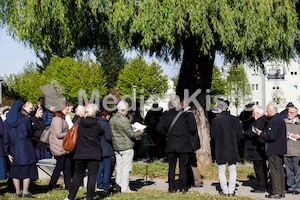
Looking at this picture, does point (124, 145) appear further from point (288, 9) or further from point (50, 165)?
point (288, 9)

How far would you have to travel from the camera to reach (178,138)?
1032cm

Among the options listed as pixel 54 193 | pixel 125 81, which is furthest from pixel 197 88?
pixel 125 81

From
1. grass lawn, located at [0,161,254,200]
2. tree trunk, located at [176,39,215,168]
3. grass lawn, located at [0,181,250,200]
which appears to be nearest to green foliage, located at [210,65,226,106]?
tree trunk, located at [176,39,215,168]

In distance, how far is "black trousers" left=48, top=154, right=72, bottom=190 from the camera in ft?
35.3

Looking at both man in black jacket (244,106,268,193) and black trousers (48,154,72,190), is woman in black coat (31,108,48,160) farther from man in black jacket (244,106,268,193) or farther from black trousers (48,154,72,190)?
man in black jacket (244,106,268,193)

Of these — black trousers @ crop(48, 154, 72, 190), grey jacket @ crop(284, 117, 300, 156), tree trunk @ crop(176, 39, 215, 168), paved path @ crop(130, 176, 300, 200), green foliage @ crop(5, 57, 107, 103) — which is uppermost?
green foliage @ crop(5, 57, 107, 103)

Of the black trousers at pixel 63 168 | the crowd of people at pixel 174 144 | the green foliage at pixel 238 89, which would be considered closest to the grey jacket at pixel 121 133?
the crowd of people at pixel 174 144

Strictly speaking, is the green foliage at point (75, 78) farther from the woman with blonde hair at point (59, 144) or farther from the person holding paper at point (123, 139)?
the person holding paper at point (123, 139)

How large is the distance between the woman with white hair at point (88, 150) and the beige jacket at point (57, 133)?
1.44 metres

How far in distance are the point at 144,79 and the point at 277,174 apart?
6402cm

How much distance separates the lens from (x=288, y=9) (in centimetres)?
1201

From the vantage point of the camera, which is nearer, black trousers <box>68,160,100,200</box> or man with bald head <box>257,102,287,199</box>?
black trousers <box>68,160,100,200</box>

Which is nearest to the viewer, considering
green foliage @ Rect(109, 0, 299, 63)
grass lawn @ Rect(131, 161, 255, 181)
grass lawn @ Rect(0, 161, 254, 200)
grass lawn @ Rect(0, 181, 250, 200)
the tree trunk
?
grass lawn @ Rect(0, 181, 250, 200)

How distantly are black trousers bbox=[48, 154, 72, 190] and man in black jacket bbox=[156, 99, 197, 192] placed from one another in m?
2.11
